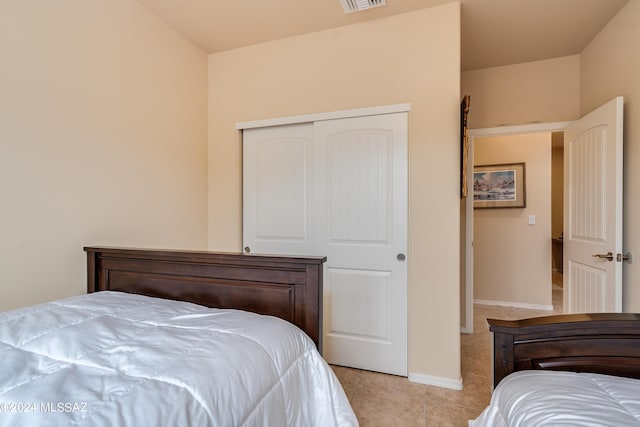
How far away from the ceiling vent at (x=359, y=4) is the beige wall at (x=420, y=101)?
19 cm

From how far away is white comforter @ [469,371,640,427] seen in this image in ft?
2.58

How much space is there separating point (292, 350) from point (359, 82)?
204 cm

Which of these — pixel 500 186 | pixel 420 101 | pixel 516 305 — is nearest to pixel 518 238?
pixel 500 186

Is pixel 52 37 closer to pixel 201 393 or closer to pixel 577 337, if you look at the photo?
pixel 201 393

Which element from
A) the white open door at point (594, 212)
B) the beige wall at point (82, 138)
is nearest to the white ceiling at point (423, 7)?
the beige wall at point (82, 138)

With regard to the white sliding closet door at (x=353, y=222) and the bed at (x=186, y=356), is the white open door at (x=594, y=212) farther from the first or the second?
the bed at (x=186, y=356)

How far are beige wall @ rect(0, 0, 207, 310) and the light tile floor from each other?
183 cm

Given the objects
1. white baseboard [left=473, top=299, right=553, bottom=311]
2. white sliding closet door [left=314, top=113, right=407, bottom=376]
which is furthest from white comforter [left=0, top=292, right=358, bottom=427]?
white baseboard [left=473, top=299, right=553, bottom=311]

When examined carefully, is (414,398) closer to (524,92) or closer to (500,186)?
(524,92)

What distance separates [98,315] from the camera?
1174 millimetres

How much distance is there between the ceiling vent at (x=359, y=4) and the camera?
2.12 metres

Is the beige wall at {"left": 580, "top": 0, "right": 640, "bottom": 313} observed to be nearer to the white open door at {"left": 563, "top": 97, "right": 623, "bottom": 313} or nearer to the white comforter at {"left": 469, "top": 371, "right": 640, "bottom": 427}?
the white open door at {"left": 563, "top": 97, "right": 623, "bottom": 313}

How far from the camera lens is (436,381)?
85.2 inches

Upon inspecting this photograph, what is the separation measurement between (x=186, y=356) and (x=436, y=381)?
76.4 inches
